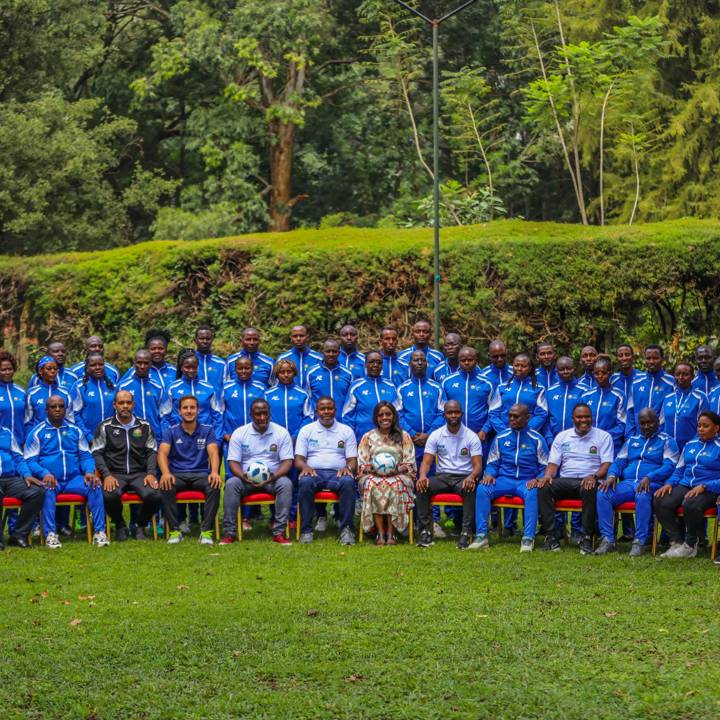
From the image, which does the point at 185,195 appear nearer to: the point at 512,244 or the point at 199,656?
the point at 512,244

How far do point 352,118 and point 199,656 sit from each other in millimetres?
22728

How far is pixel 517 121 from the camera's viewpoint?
101ft

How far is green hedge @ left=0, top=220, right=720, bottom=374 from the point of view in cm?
1911

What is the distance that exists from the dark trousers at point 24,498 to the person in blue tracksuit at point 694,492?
5668 mm

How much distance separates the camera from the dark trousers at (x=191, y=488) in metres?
13.0

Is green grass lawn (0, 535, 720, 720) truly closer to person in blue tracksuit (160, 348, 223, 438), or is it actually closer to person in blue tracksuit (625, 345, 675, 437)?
person in blue tracksuit (160, 348, 223, 438)

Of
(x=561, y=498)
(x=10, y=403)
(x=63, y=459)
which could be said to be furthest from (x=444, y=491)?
(x=10, y=403)

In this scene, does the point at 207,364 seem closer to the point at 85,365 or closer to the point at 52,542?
the point at 85,365

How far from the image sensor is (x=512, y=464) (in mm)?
12898

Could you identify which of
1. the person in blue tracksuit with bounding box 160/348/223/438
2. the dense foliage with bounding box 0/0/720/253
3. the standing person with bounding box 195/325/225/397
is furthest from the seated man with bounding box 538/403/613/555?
the dense foliage with bounding box 0/0/720/253

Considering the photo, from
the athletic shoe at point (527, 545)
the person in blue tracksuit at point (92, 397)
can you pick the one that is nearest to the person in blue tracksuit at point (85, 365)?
the person in blue tracksuit at point (92, 397)

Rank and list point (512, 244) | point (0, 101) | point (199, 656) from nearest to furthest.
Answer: point (199, 656) < point (512, 244) < point (0, 101)

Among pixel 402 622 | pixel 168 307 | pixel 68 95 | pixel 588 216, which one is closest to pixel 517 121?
pixel 588 216

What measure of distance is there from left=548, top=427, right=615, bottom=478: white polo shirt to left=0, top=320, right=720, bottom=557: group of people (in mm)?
15
